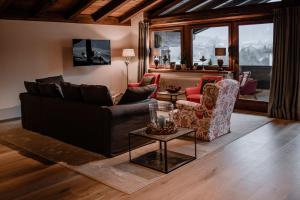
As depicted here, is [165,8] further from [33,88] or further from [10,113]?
[10,113]

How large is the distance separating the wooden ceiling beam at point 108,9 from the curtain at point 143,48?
57.0 inches

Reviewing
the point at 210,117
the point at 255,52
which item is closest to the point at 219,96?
the point at 210,117

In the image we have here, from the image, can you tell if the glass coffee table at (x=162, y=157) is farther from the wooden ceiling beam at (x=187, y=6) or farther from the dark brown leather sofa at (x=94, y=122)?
the wooden ceiling beam at (x=187, y=6)

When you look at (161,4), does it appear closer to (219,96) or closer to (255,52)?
(255,52)

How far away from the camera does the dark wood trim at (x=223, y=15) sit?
22.3 feet

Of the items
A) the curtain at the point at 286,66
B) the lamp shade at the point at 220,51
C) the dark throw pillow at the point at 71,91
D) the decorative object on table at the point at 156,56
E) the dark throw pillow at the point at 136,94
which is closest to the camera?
the dark throw pillow at the point at 136,94

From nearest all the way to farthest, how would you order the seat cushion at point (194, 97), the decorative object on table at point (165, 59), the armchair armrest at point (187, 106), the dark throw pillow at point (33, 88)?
the armchair armrest at point (187, 106), the dark throw pillow at point (33, 88), the seat cushion at point (194, 97), the decorative object on table at point (165, 59)

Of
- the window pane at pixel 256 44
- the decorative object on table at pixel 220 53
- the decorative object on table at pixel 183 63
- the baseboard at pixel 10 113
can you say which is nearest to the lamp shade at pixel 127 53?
the decorative object on table at pixel 183 63

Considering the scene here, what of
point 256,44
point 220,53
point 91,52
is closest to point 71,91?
point 91,52

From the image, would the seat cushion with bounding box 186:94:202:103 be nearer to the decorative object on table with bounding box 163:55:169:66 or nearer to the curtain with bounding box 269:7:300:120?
the curtain with bounding box 269:7:300:120

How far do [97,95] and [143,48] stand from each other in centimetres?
526

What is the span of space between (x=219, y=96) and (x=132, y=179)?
1.97 meters

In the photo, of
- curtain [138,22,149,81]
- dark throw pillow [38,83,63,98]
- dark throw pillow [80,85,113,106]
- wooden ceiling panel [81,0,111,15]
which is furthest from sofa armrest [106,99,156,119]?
curtain [138,22,149,81]

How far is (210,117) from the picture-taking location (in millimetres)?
4934
